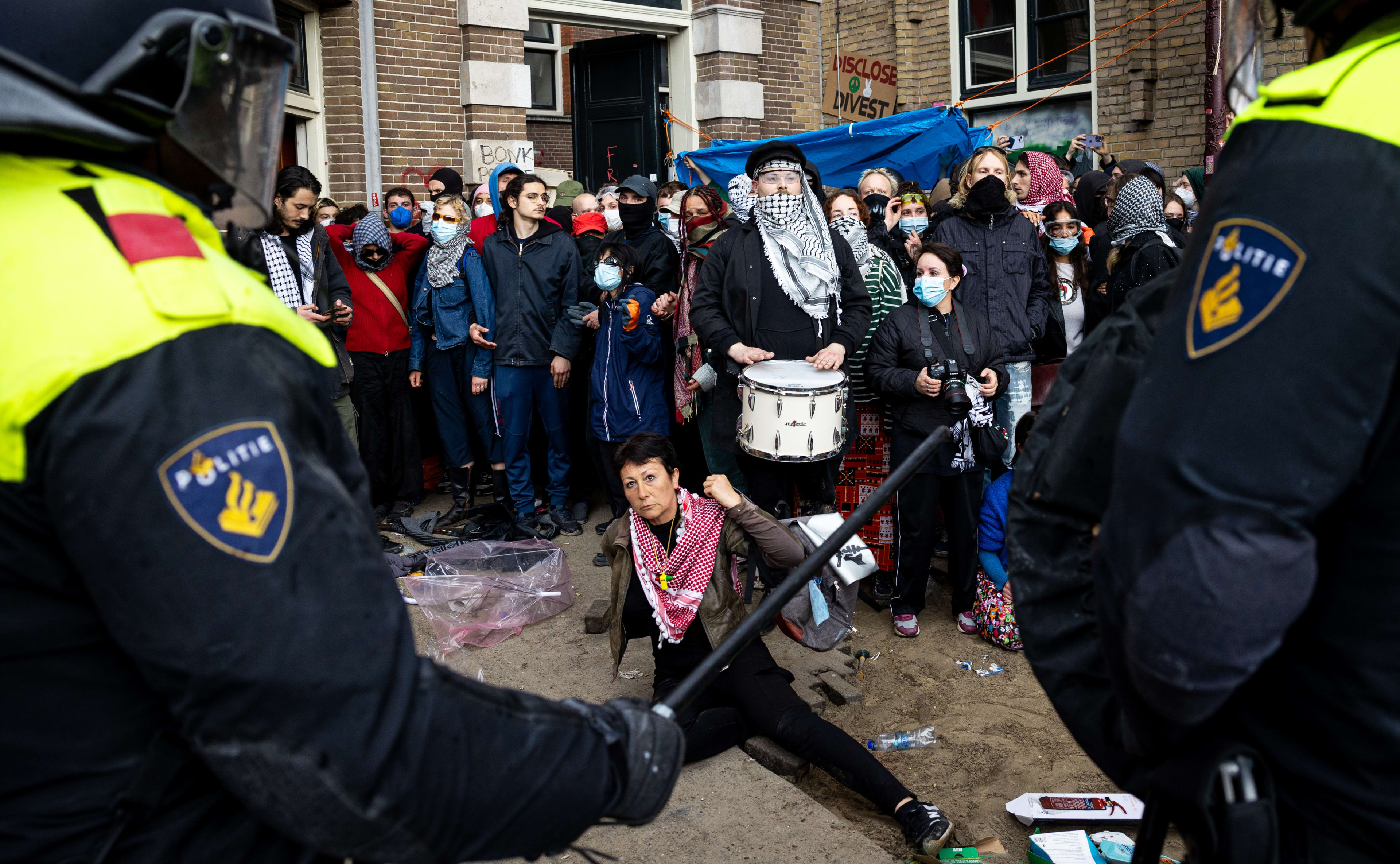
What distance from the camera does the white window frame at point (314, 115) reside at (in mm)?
10000

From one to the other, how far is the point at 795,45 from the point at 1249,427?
12.8 metres

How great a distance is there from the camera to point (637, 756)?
4.30 ft

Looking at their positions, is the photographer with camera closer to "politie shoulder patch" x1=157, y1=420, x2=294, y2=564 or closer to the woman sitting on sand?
the woman sitting on sand

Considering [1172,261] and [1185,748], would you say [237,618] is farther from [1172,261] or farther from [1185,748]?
[1172,261]

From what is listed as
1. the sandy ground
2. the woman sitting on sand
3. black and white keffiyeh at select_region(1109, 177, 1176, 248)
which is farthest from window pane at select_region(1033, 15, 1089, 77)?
the woman sitting on sand

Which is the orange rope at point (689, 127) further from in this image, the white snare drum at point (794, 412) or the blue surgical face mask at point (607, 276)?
the white snare drum at point (794, 412)

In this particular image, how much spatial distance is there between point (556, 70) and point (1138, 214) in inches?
549

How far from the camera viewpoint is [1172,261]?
6098 mm

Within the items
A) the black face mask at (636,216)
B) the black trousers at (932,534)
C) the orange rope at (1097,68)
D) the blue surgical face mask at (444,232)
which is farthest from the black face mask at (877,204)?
the orange rope at (1097,68)

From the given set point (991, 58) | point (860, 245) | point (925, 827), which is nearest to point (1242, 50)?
point (925, 827)

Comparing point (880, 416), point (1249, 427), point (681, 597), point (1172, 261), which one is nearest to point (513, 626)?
point (681, 597)

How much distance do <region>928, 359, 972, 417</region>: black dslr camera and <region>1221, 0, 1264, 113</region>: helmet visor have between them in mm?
3570

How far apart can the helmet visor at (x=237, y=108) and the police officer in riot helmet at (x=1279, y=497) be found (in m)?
1.05

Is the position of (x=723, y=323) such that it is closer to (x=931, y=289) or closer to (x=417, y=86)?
(x=931, y=289)
